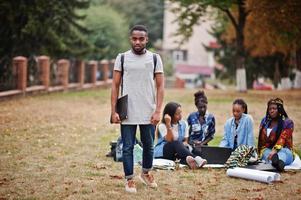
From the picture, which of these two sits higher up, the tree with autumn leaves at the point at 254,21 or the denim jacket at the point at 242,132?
the tree with autumn leaves at the point at 254,21

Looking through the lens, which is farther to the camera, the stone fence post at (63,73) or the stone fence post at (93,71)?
the stone fence post at (93,71)

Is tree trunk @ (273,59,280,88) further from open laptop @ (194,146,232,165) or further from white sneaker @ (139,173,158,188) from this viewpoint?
white sneaker @ (139,173,158,188)

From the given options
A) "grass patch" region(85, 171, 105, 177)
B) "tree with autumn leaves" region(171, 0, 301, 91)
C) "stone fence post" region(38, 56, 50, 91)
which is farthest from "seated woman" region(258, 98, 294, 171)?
"stone fence post" region(38, 56, 50, 91)

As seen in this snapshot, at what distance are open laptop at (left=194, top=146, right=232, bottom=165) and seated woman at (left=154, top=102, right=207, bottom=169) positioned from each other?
0.81ft

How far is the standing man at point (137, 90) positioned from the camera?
6.68 m

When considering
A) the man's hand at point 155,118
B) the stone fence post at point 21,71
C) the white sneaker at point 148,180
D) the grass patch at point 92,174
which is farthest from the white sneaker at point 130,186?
the stone fence post at point 21,71

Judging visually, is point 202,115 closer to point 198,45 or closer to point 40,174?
point 40,174

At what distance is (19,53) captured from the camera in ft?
85.7


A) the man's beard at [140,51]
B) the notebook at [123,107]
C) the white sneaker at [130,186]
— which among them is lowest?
the white sneaker at [130,186]

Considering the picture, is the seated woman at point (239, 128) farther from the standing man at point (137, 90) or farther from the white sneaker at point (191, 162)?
the standing man at point (137, 90)

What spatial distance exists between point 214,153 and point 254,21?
19.4 m

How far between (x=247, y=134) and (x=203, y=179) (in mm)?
1533

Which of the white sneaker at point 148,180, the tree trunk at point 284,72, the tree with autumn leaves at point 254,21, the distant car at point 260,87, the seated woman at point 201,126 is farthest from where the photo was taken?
the distant car at point 260,87

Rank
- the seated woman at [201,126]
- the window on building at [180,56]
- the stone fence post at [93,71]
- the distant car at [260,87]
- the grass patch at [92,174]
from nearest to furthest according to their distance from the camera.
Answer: the grass patch at [92,174] → the seated woman at [201,126] → the stone fence post at [93,71] → the distant car at [260,87] → the window on building at [180,56]
